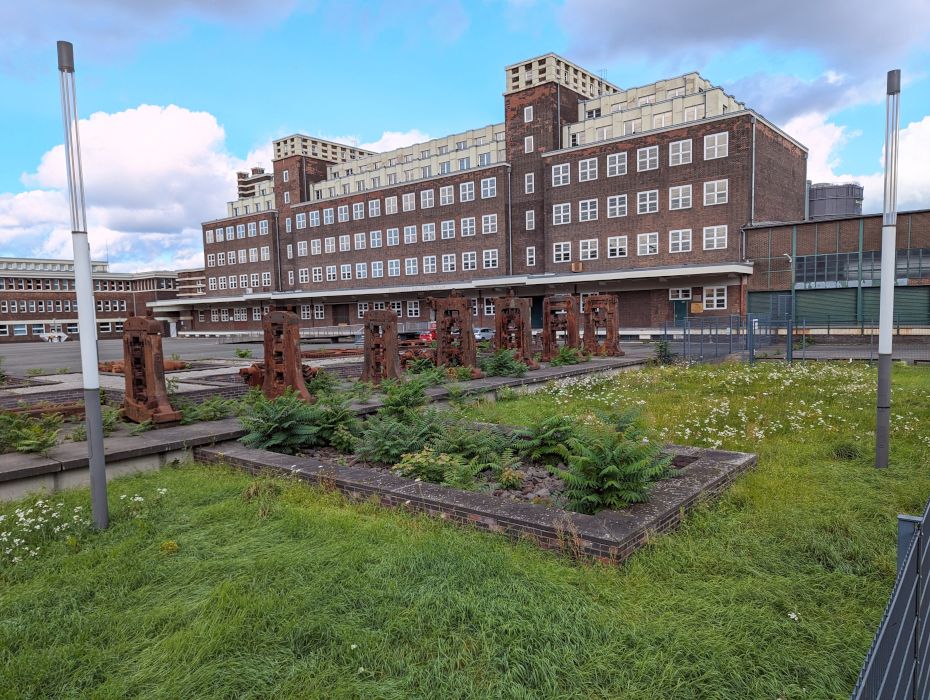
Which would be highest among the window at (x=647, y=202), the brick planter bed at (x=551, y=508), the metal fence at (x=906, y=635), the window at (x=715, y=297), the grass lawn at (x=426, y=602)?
the window at (x=647, y=202)

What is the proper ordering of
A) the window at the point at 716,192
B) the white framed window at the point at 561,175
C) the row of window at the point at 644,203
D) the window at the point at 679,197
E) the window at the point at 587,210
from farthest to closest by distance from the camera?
1. the white framed window at the point at 561,175
2. the window at the point at 587,210
3. the window at the point at 679,197
4. the row of window at the point at 644,203
5. the window at the point at 716,192

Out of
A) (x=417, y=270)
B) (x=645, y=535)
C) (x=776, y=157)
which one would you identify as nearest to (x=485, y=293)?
(x=417, y=270)

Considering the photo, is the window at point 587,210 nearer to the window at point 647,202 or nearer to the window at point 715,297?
the window at point 647,202

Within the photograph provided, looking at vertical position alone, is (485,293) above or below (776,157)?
below

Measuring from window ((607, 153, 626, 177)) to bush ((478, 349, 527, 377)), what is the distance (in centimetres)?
2982

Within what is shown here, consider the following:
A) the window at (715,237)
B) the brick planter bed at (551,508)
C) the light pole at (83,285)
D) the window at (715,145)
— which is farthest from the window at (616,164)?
the light pole at (83,285)

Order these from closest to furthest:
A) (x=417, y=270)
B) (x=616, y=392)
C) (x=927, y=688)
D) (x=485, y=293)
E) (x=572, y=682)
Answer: (x=927, y=688) < (x=572, y=682) < (x=616, y=392) < (x=485, y=293) < (x=417, y=270)

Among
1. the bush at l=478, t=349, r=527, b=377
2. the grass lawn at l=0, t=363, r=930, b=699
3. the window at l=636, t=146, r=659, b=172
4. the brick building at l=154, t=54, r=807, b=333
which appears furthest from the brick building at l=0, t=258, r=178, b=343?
the grass lawn at l=0, t=363, r=930, b=699

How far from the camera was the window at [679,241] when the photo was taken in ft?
131

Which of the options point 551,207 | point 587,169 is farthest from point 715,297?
point 551,207

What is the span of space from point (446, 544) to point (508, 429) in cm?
421

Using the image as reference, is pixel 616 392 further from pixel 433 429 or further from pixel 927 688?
pixel 927 688

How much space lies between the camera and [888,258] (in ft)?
23.5

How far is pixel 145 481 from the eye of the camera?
7.08 meters
